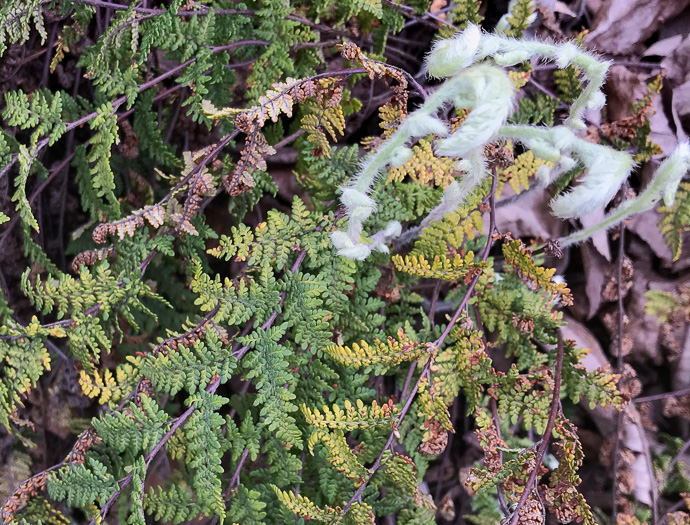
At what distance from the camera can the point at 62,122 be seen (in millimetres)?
1312

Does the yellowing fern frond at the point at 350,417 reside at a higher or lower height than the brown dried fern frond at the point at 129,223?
lower

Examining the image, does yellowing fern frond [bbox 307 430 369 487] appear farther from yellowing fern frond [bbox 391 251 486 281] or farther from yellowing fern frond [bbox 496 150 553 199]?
yellowing fern frond [bbox 496 150 553 199]

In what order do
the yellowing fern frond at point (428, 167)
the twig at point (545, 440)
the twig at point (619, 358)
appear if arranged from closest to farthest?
the twig at point (545, 440)
the yellowing fern frond at point (428, 167)
the twig at point (619, 358)

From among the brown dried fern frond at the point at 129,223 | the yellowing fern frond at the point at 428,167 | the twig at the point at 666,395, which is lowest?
the twig at the point at 666,395

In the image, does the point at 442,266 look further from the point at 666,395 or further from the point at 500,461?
the point at 666,395

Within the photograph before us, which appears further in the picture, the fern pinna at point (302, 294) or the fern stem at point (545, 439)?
the fern pinna at point (302, 294)

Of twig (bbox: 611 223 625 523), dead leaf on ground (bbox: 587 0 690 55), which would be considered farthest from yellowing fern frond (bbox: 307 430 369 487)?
dead leaf on ground (bbox: 587 0 690 55)

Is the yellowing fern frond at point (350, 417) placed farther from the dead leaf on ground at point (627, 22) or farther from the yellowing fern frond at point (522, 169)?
the dead leaf on ground at point (627, 22)

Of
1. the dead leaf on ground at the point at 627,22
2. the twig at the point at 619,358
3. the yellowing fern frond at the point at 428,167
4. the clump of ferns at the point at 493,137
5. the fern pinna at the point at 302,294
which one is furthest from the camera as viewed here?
the dead leaf on ground at the point at 627,22

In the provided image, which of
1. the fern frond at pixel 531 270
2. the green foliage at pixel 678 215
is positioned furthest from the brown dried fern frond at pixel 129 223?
the green foliage at pixel 678 215

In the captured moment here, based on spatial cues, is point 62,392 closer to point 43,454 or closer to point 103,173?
point 43,454

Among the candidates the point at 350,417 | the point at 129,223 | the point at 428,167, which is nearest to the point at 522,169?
the point at 428,167

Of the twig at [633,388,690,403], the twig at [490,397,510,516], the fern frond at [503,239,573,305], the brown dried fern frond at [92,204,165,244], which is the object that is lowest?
the twig at [633,388,690,403]

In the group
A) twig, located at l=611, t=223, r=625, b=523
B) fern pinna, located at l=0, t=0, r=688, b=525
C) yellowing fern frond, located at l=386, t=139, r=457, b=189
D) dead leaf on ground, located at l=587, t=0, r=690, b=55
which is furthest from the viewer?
dead leaf on ground, located at l=587, t=0, r=690, b=55
